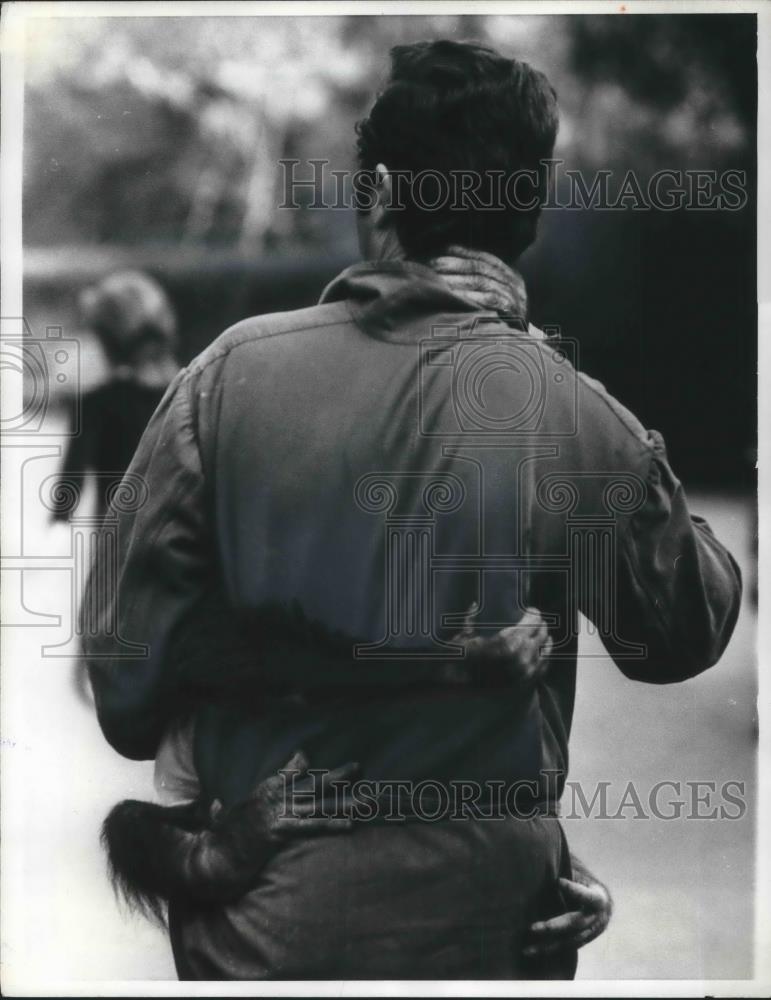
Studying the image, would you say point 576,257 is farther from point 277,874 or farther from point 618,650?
point 277,874

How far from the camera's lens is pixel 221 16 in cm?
321

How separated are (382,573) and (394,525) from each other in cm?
11

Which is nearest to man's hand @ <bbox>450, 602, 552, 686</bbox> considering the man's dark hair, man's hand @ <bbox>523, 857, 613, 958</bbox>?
man's hand @ <bbox>523, 857, 613, 958</bbox>

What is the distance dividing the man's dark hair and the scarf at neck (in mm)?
35

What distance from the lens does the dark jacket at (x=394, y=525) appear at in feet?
9.53

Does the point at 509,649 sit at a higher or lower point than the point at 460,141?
lower

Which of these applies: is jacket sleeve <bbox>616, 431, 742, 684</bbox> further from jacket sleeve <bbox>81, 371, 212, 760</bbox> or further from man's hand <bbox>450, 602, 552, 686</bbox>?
jacket sleeve <bbox>81, 371, 212, 760</bbox>

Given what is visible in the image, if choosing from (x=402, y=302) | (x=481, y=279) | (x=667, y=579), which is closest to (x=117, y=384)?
(x=402, y=302)

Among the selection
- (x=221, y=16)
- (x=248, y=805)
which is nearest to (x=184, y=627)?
(x=248, y=805)

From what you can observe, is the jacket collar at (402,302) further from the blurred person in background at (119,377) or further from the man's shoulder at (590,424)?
the blurred person in background at (119,377)

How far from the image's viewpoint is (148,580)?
294 centimetres

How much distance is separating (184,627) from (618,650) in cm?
98

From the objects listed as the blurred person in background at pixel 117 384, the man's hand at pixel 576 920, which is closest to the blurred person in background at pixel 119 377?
the blurred person in background at pixel 117 384

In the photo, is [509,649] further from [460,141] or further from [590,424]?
[460,141]
